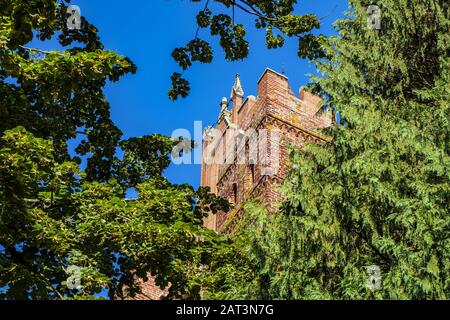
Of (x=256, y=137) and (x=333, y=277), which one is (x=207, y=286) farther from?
(x=256, y=137)

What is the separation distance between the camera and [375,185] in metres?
9.52

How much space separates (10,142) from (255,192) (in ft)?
49.5

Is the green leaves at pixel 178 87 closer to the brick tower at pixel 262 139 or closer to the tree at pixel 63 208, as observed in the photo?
the tree at pixel 63 208

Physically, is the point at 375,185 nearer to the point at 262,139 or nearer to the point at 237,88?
the point at 262,139

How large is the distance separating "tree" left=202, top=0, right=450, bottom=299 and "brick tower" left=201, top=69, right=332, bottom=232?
1237 cm

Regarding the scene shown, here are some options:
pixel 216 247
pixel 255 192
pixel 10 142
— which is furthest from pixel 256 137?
pixel 10 142

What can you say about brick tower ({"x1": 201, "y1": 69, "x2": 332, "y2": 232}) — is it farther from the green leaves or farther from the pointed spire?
the green leaves

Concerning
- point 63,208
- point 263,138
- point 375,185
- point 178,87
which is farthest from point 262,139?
point 375,185

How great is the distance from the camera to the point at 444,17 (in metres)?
11.6

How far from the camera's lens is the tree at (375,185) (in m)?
→ 8.83

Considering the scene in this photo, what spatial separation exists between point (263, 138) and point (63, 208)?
14.5 metres

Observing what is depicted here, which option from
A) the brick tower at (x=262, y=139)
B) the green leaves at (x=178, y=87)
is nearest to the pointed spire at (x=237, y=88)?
the brick tower at (x=262, y=139)

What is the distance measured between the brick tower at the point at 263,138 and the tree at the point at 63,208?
11085 millimetres
